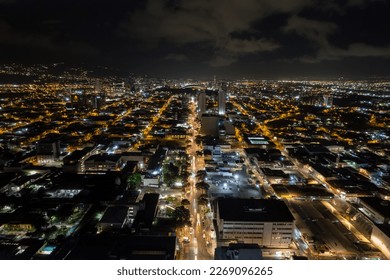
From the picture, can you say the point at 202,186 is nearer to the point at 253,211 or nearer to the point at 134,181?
the point at 134,181

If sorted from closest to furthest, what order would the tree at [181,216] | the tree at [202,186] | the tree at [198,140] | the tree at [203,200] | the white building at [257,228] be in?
the white building at [257,228], the tree at [181,216], the tree at [203,200], the tree at [202,186], the tree at [198,140]

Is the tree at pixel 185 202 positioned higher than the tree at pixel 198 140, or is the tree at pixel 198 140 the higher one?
the tree at pixel 198 140

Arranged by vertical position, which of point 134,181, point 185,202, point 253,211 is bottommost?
point 185,202

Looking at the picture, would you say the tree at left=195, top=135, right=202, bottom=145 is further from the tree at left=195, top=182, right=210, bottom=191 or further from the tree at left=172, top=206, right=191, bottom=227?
the tree at left=172, top=206, right=191, bottom=227

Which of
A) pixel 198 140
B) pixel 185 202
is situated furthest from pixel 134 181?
pixel 198 140

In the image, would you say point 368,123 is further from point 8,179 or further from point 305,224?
point 8,179

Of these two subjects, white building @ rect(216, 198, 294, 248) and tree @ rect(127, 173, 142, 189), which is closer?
white building @ rect(216, 198, 294, 248)

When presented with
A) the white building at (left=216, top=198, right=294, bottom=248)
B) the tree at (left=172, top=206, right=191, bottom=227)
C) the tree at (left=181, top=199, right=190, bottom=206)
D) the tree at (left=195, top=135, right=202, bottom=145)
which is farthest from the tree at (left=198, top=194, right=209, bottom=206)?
the tree at (left=195, top=135, right=202, bottom=145)

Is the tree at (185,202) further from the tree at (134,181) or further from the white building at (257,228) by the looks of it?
the tree at (134,181)

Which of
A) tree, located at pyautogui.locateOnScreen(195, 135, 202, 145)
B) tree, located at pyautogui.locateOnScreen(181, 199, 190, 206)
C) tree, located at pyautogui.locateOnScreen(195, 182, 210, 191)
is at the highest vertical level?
tree, located at pyautogui.locateOnScreen(195, 135, 202, 145)

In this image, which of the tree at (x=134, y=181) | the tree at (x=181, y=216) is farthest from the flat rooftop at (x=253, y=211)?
the tree at (x=134, y=181)
